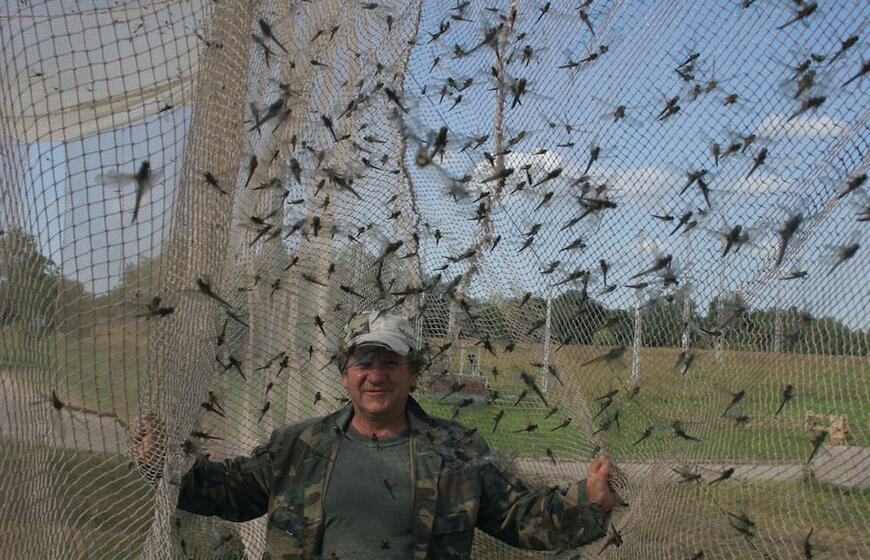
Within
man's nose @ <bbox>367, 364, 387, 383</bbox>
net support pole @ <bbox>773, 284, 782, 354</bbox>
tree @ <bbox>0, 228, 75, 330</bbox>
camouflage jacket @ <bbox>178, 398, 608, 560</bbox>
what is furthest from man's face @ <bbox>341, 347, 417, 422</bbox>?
net support pole @ <bbox>773, 284, 782, 354</bbox>

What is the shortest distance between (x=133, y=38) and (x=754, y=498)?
322 centimetres

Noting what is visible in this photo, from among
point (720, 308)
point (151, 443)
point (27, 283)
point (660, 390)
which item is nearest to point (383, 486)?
point (151, 443)

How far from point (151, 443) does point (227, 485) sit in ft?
1.27

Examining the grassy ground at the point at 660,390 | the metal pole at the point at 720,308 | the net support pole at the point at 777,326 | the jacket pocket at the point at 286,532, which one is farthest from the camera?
the jacket pocket at the point at 286,532

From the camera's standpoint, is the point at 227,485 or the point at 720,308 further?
the point at 227,485

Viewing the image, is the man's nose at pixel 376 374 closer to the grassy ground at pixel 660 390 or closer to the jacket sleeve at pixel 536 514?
the jacket sleeve at pixel 536 514

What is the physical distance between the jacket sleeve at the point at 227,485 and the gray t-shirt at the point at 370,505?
1.22 ft

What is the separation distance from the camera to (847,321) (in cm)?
290

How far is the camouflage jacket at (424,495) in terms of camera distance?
3297 mm

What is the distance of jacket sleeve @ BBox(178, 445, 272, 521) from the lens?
354cm

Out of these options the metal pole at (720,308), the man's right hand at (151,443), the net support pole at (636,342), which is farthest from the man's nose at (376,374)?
the metal pole at (720,308)

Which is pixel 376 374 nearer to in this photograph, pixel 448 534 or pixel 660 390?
pixel 448 534

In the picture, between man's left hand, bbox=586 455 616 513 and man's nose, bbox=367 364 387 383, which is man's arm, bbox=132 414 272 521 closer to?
man's nose, bbox=367 364 387 383

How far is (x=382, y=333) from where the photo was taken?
3.50 m
